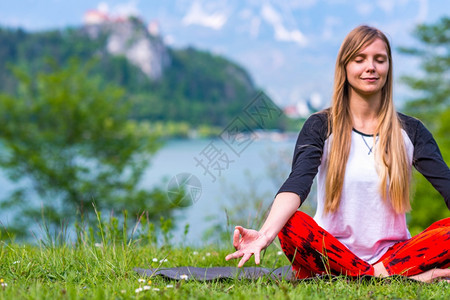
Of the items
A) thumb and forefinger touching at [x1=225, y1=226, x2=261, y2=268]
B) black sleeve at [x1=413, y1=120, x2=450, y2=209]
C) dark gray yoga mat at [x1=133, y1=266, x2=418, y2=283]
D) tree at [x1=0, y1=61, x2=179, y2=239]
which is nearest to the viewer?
thumb and forefinger touching at [x1=225, y1=226, x2=261, y2=268]

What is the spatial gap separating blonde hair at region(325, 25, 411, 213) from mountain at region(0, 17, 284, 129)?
26331mm

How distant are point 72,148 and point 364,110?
541 inches

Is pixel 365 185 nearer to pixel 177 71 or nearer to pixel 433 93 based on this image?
pixel 433 93

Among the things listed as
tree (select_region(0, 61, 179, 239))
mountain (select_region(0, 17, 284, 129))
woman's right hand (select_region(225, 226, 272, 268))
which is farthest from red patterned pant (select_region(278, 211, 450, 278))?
mountain (select_region(0, 17, 284, 129))

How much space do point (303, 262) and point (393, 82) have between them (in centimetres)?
103

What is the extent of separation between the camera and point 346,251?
2.29m

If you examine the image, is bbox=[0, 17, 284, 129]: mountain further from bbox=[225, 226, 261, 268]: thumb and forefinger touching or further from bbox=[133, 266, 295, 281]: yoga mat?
bbox=[225, 226, 261, 268]: thumb and forefinger touching

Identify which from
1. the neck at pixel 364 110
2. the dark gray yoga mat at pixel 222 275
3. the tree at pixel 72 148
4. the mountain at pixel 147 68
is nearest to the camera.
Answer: the dark gray yoga mat at pixel 222 275

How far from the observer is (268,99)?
16.4 ft

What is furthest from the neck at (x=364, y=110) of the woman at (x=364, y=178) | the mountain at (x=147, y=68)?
the mountain at (x=147, y=68)

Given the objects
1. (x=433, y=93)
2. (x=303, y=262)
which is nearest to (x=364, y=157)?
(x=303, y=262)

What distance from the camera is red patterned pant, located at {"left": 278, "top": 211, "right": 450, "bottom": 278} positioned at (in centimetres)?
221

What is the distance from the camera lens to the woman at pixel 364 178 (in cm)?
225

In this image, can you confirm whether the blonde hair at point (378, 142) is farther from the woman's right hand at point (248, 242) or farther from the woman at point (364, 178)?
the woman's right hand at point (248, 242)
